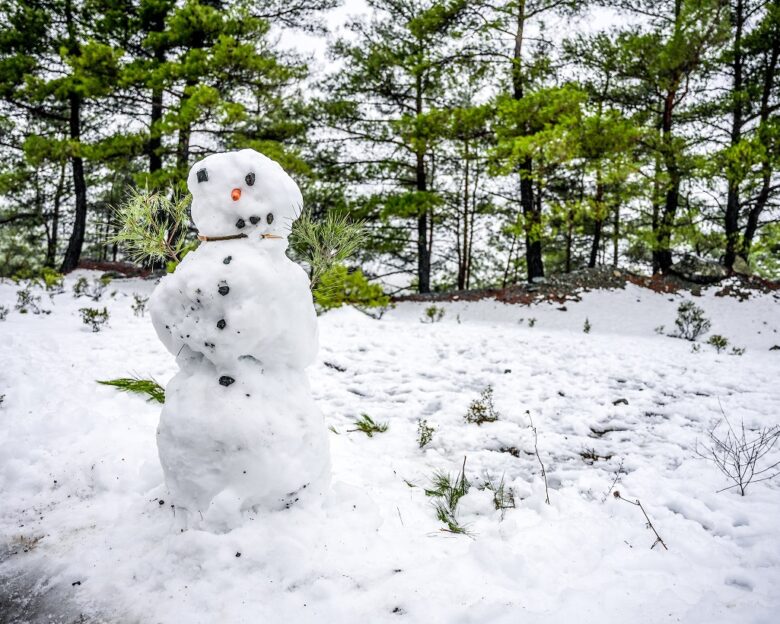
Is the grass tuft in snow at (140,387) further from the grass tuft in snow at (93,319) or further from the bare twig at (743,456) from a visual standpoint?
the bare twig at (743,456)

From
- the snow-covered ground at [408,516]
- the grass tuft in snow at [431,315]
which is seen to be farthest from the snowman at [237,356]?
the grass tuft in snow at [431,315]

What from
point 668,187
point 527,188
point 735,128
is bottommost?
point 668,187

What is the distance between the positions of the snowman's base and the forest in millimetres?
6965

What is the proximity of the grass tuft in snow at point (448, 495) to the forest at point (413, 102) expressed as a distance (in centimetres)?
671

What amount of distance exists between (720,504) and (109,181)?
16733mm

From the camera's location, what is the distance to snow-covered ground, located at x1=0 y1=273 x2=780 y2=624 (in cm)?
164

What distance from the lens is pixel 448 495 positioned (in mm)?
2461

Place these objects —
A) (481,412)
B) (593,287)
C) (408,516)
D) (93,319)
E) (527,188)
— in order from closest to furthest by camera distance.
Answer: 1. (408,516)
2. (481,412)
3. (93,319)
4. (593,287)
5. (527,188)

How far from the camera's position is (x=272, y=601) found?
163 centimetres

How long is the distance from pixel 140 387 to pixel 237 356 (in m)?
1.90

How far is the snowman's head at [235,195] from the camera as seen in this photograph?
206 cm

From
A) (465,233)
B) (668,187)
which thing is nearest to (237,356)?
(668,187)

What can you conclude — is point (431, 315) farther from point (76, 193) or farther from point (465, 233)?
point (76, 193)

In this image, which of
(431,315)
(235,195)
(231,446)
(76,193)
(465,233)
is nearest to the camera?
(231,446)
